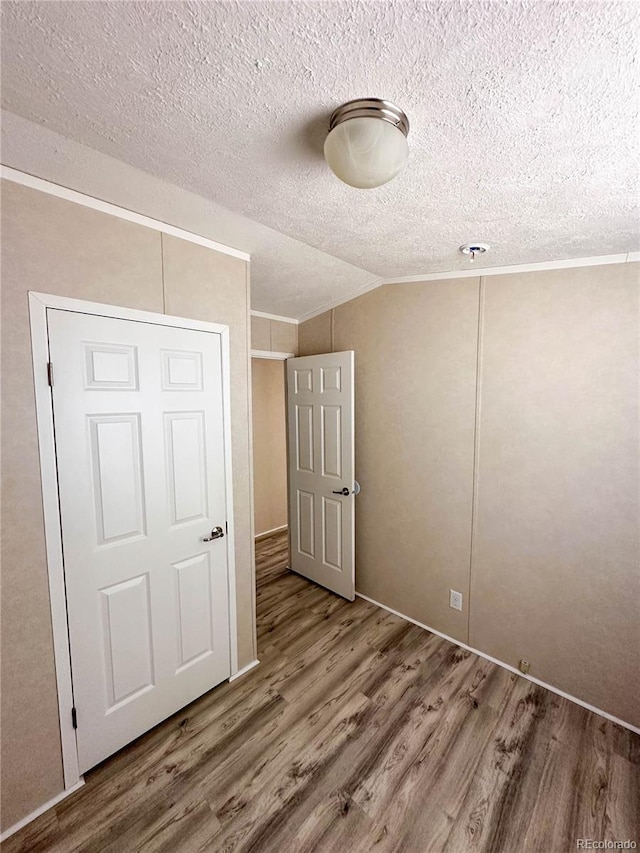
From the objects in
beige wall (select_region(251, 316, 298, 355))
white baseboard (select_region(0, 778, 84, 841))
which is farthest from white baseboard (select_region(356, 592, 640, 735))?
beige wall (select_region(251, 316, 298, 355))

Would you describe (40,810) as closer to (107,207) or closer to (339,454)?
(339,454)

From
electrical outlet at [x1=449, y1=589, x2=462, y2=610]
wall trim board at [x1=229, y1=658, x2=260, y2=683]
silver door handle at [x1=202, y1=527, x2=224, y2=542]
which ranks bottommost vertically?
wall trim board at [x1=229, y1=658, x2=260, y2=683]

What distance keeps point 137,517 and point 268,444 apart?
273 centimetres

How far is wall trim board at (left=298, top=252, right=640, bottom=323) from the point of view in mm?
1821

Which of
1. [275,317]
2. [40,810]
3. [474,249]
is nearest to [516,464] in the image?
[474,249]

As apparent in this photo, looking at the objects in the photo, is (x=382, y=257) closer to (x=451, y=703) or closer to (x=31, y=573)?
(x=31, y=573)

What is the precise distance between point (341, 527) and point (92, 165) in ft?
8.63

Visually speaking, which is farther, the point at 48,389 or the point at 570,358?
the point at 570,358

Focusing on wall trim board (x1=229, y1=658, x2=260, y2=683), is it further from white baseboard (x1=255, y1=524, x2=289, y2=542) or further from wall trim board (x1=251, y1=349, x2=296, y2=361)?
wall trim board (x1=251, y1=349, x2=296, y2=361)

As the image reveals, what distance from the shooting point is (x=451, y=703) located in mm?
1966

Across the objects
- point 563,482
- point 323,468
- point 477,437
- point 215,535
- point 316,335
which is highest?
point 316,335

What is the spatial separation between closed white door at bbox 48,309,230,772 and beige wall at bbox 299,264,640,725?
52.8 inches

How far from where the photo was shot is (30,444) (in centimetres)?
134

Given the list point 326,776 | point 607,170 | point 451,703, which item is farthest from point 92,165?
point 451,703
